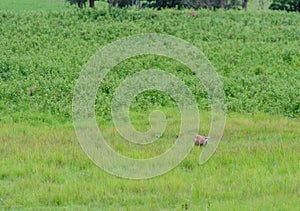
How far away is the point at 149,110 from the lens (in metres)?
14.4

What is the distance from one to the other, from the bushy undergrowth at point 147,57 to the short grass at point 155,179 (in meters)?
3.24

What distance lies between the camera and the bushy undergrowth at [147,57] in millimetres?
15062

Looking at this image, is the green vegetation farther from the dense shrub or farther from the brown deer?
the brown deer

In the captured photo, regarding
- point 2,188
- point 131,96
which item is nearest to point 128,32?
point 131,96

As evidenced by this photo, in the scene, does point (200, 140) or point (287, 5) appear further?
point (287, 5)

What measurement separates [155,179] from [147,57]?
1121cm

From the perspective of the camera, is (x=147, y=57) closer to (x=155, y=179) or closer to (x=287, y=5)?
(x=155, y=179)

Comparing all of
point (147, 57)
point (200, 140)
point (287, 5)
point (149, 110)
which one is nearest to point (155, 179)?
point (200, 140)

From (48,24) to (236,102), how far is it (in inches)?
496

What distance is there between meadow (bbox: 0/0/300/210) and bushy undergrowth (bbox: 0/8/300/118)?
44 mm

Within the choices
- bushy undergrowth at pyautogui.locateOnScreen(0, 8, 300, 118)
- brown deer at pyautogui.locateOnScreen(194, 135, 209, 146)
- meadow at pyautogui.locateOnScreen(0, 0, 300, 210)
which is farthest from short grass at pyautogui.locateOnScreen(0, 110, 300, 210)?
bushy undergrowth at pyautogui.locateOnScreen(0, 8, 300, 118)

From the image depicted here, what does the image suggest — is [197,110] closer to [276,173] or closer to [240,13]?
[276,173]

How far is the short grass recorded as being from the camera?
7938 mm

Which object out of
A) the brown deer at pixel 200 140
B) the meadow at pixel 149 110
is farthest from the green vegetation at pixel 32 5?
the brown deer at pixel 200 140
